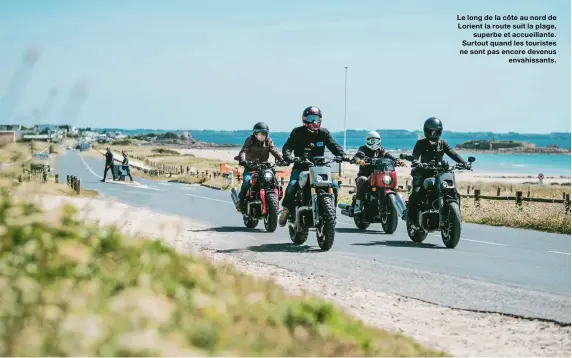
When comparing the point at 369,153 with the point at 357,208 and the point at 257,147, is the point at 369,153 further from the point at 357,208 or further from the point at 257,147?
the point at 257,147

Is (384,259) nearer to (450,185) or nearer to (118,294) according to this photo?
(450,185)

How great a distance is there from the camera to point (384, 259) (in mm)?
12586

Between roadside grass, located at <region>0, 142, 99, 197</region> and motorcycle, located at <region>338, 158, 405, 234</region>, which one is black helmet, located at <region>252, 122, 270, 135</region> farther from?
roadside grass, located at <region>0, 142, 99, 197</region>

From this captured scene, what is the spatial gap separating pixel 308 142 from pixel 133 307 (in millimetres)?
8809

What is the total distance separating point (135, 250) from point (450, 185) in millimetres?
8011

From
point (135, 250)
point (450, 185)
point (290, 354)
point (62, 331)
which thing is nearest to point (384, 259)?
point (450, 185)

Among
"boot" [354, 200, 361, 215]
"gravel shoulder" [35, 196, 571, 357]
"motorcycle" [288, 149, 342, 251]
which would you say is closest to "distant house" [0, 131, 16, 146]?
"gravel shoulder" [35, 196, 571, 357]

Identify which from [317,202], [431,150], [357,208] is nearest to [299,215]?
[317,202]

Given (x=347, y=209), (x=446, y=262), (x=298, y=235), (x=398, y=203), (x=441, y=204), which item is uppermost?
(x=441, y=204)

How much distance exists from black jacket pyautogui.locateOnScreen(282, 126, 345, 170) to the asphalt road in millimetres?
1595

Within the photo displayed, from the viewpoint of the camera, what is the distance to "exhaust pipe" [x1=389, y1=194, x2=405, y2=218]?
49.5 ft

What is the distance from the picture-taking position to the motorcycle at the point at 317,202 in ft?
41.3

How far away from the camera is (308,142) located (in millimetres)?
13305

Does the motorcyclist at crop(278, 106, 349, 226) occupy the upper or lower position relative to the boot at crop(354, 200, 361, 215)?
upper
